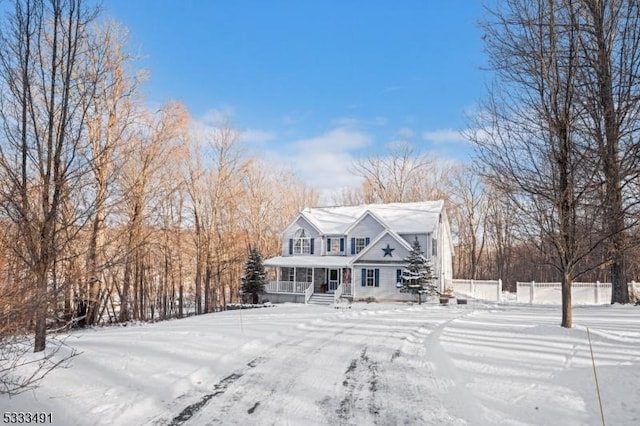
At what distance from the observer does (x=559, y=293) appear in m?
25.5

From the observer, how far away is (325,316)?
15.7 metres

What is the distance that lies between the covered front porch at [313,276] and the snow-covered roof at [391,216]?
2.84 meters

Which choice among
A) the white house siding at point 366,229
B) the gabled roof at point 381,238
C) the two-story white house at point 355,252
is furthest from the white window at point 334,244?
the gabled roof at point 381,238

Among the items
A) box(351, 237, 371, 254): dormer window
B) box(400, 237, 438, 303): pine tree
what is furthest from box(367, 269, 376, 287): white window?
box(400, 237, 438, 303): pine tree

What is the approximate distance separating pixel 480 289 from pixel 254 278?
16.1m


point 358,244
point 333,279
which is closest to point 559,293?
point 358,244

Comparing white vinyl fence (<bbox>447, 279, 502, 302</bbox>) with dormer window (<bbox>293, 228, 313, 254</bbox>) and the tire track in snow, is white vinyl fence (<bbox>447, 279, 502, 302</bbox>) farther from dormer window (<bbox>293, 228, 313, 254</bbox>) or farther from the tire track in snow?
the tire track in snow

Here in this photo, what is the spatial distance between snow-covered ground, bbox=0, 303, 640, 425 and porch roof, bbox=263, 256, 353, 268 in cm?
1643

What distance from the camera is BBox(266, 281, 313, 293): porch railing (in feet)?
88.8

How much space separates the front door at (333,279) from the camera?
27.8 meters

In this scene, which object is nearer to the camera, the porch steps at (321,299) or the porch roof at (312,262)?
the porch steps at (321,299)

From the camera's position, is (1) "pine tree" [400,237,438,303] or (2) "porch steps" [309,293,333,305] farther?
(2) "porch steps" [309,293,333,305]

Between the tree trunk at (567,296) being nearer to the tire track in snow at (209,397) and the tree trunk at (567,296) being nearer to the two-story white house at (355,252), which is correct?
the tire track in snow at (209,397)

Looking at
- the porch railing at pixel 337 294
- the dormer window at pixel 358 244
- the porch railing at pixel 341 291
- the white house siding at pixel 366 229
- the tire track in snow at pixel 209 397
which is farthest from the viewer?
the dormer window at pixel 358 244
